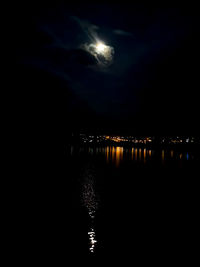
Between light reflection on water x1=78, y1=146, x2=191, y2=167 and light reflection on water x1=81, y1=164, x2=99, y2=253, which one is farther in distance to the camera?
light reflection on water x1=78, y1=146, x2=191, y2=167

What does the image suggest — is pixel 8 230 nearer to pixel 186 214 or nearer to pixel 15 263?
pixel 15 263

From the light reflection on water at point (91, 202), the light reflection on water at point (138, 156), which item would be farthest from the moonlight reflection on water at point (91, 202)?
the light reflection on water at point (138, 156)

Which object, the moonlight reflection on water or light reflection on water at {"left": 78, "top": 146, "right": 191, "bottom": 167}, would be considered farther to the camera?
light reflection on water at {"left": 78, "top": 146, "right": 191, "bottom": 167}

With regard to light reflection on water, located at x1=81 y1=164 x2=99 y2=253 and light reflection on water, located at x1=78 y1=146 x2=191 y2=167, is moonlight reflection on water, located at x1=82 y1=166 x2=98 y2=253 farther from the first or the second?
light reflection on water, located at x1=78 y1=146 x2=191 y2=167

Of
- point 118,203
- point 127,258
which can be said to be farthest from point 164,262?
point 118,203

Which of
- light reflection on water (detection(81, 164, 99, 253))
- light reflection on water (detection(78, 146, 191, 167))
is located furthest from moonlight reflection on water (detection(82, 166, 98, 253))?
light reflection on water (detection(78, 146, 191, 167))

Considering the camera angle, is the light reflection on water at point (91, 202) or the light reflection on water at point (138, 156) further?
the light reflection on water at point (138, 156)

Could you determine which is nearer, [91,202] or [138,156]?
[91,202]

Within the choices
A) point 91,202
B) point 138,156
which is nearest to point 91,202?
point 91,202

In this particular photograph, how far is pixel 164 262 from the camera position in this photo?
978 cm

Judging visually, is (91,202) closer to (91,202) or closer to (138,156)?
(91,202)

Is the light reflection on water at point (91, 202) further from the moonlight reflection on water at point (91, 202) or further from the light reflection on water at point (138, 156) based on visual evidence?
the light reflection on water at point (138, 156)

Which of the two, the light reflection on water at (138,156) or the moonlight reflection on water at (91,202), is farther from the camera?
the light reflection on water at (138,156)

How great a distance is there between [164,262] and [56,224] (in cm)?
670
